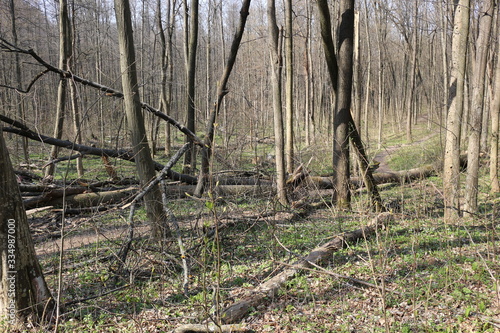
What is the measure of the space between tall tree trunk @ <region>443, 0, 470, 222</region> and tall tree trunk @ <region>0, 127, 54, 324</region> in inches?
227

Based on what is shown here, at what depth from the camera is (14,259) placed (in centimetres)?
365

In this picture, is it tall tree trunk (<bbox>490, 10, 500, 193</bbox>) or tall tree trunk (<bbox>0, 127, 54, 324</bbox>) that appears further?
tall tree trunk (<bbox>490, 10, 500, 193</bbox>)

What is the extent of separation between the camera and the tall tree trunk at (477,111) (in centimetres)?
644

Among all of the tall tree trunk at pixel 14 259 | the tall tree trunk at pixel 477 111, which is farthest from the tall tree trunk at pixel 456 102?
the tall tree trunk at pixel 14 259

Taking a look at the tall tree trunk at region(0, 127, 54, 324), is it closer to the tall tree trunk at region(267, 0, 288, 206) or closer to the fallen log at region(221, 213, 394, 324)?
the fallen log at region(221, 213, 394, 324)

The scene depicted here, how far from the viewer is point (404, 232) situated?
6082 mm

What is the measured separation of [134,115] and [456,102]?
5165mm

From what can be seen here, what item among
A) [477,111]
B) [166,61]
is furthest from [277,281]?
[166,61]

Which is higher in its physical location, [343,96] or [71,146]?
[343,96]

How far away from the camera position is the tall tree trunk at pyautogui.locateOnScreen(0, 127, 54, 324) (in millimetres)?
3598

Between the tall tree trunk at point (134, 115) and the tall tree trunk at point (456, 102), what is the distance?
14.9 feet

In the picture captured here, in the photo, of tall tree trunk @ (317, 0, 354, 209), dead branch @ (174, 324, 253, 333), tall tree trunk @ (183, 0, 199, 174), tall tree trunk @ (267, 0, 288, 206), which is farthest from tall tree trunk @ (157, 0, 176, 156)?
dead branch @ (174, 324, 253, 333)

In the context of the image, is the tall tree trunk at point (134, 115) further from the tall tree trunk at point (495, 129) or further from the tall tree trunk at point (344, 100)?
the tall tree trunk at point (495, 129)

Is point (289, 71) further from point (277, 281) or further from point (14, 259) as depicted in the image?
point (14, 259)
